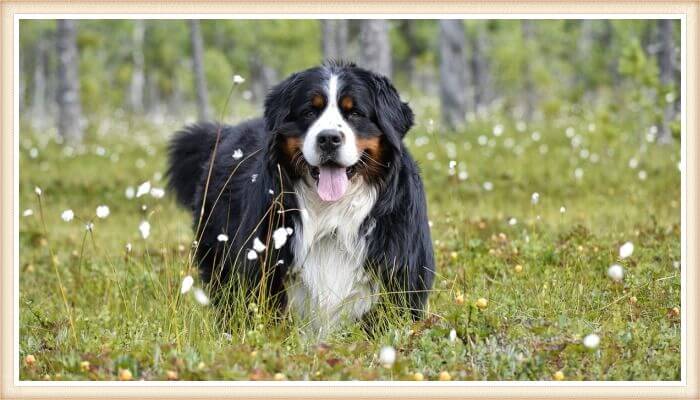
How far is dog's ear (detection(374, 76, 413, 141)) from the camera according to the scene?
4.28 m

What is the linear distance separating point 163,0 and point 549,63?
90.7 ft

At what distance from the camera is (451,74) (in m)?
14.1

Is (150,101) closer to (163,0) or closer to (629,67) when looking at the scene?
(629,67)

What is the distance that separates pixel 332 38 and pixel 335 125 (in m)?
12.4

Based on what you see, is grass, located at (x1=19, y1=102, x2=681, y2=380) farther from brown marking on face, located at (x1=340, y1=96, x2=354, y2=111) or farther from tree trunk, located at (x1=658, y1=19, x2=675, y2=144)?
tree trunk, located at (x1=658, y1=19, x2=675, y2=144)

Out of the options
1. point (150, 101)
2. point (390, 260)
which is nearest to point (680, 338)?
point (390, 260)

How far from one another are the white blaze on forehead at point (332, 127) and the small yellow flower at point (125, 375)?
53.6 inches

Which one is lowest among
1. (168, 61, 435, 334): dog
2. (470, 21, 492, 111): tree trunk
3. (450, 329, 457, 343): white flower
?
(450, 329, 457, 343): white flower

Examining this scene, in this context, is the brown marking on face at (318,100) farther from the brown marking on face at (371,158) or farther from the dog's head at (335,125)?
the brown marking on face at (371,158)

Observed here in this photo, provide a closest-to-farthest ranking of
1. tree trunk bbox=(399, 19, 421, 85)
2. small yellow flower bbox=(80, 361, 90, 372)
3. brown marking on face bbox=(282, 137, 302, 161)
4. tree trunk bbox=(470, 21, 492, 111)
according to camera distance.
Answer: small yellow flower bbox=(80, 361, 90, 372) → brown marking on face bbox=(282, 137, 302, 161) → tree trunk bbox=(470, 21, 492, 111) → tree trunk bbox=(399, 19, 421, 85)

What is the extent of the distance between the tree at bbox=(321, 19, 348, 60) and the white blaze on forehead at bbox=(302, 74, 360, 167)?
9197mm

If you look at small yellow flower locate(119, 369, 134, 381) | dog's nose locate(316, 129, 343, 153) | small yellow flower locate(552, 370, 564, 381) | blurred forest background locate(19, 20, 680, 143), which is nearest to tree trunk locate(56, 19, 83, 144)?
blurred forest background locate(19, 20, 680, 143)

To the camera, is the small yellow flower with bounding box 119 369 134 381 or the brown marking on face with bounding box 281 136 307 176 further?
the brown marking on face with bounding box 281 136 307 176

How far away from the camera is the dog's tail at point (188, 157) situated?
20.2 feet
